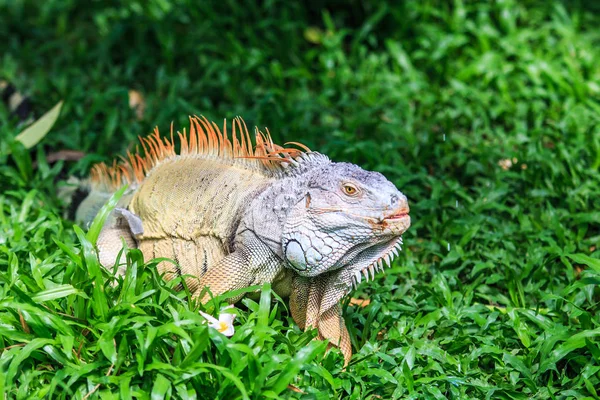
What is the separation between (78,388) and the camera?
3.46 m

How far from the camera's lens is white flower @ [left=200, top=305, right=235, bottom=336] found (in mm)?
3668

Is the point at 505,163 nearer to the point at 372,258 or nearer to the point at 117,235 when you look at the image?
the point at 372,258

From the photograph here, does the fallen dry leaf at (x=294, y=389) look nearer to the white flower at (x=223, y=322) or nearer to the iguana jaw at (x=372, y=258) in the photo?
the white flower at (x=223, y=322)

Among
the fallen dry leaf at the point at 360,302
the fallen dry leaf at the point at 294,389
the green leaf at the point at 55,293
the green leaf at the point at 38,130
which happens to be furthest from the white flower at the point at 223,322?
the green leaf at the point at 38,130

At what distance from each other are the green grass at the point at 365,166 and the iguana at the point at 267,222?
0.19 meters

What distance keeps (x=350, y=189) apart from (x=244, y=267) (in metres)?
0.64

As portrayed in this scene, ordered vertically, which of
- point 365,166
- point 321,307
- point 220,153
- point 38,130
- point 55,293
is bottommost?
point 365,166

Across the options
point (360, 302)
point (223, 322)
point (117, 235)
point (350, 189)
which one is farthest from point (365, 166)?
point (223, 322)

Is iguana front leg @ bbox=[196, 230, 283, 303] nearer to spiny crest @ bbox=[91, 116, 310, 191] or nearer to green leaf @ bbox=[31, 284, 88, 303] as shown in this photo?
spiny crest @ bbox=[91, 116, 310, 191]

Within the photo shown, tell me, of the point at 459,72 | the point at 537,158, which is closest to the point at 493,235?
the point at 537,158

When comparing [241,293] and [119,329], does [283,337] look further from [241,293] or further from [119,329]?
[119,329]

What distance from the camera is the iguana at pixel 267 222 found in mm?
3604

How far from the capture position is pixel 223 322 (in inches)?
146

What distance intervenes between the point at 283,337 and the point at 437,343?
973 mm
